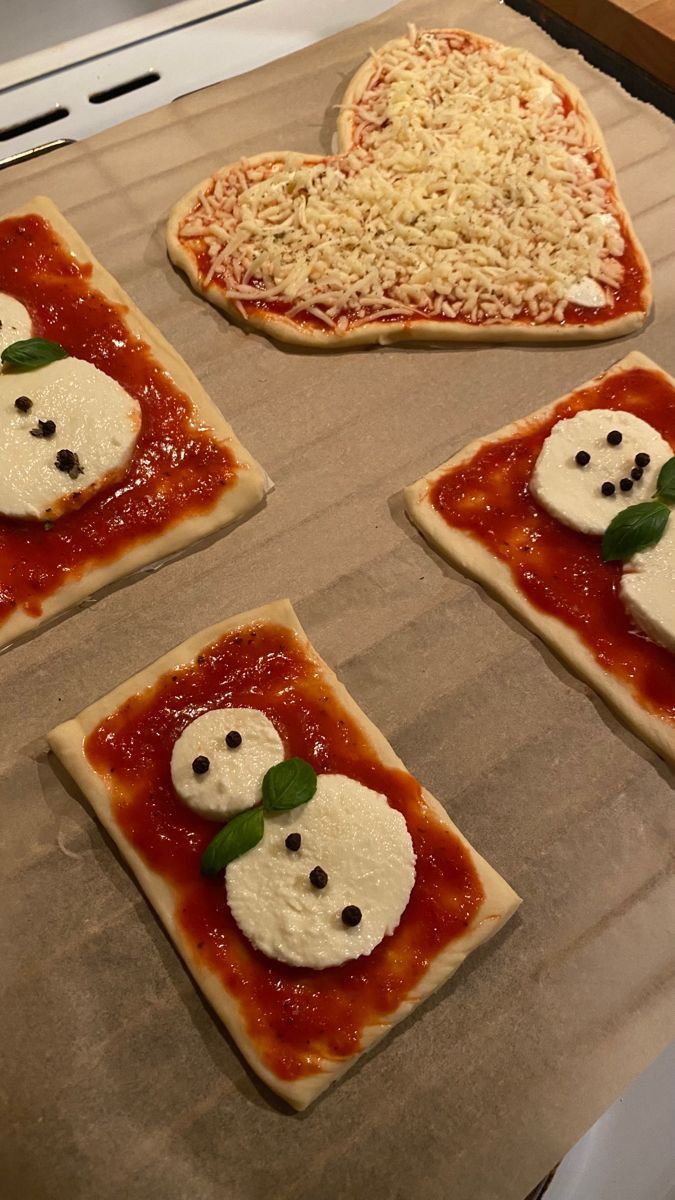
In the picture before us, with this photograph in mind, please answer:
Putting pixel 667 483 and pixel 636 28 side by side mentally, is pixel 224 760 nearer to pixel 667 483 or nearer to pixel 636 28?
pixel 667 483

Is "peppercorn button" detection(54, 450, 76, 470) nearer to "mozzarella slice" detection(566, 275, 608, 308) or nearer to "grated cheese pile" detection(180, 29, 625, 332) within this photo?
"grated cheese pile" detection(180, 29, 625, 332)

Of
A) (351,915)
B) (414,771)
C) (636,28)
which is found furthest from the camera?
(636,28)

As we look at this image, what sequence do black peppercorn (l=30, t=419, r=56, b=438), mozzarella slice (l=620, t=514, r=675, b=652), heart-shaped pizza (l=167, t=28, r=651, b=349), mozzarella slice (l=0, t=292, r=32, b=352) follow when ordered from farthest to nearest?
heart-shaped pizza (l=167, t=28, r=651, b=349), mozzarella slice (l=0, t=292, r=32, b=352), black peppercorn (l=30, t=419, r=56, b=438), mozzarella slice (l=620, t=514, r=675, b=652)

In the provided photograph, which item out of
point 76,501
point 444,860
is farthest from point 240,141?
point 444,860

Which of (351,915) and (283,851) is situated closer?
(351,915)

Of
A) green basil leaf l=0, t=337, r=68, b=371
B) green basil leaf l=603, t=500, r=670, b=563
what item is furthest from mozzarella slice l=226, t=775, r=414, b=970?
green basil leaf l=0, t=337, r=68, b=371

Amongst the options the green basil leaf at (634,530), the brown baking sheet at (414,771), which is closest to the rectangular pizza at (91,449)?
the brown baking sheet at (414,771)

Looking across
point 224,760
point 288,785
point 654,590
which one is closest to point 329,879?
point 288,785
